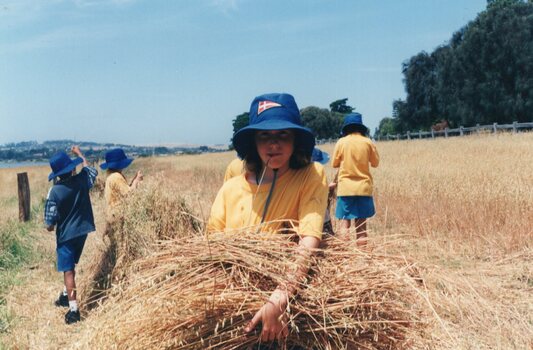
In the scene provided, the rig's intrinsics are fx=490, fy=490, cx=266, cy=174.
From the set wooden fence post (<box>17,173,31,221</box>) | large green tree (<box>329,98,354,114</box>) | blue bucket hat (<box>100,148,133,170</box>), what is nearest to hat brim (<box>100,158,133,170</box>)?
blue bucket hat (<box>100,148,133,170</box>)

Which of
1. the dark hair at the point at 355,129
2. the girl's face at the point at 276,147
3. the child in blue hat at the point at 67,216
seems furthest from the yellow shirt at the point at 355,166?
the girl's face at the point at 276,147

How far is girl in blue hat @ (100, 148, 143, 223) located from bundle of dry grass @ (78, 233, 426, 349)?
338cm

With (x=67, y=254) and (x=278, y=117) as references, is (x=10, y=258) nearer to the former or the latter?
(x=67, y=254)

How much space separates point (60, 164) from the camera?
485 cm

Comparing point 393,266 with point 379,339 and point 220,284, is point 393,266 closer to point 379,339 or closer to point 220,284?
point 379,339

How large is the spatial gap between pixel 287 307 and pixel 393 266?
464 mm

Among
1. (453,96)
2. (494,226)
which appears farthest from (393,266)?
(453,96)

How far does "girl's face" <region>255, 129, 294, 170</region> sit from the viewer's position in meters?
2.05

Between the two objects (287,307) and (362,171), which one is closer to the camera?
(287,307)

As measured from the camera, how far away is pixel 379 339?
6.00ft

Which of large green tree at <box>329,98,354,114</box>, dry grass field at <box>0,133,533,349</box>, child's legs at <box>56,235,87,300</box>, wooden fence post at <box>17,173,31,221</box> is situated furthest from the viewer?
large green tree at <box>329,98,354,114</box>

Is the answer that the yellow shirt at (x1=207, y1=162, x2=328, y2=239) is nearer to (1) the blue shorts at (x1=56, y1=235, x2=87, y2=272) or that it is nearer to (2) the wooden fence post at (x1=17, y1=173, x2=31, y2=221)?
(1) the blue shorts at (x1=56, y1=235, x2=87, y2=272)

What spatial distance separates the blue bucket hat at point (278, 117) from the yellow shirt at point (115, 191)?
327 cm

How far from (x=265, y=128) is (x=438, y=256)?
12.8ft
